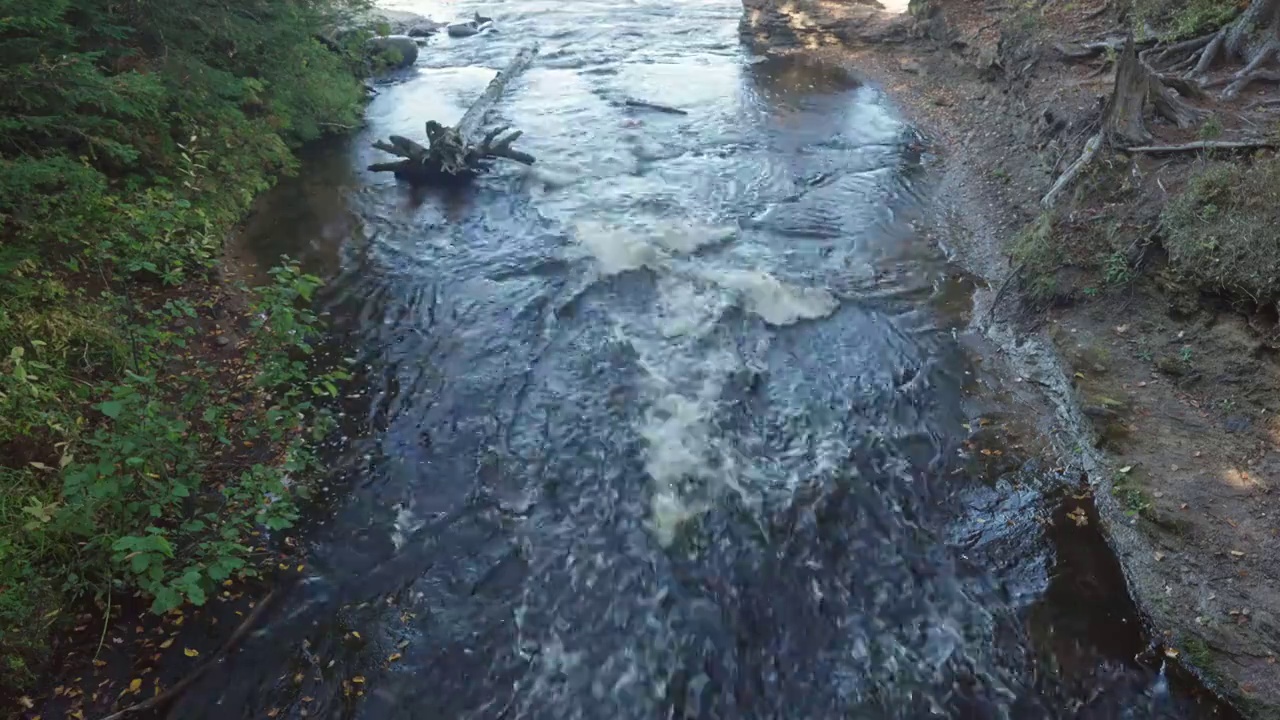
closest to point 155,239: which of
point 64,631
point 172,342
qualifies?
point 172,342

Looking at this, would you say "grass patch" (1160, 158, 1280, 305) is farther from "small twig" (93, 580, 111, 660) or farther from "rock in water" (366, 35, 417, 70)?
"rock in water" (366, 35, 417, 70)

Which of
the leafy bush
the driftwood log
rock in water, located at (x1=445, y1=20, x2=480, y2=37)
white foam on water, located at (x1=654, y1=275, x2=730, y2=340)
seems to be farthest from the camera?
rock in water, located at (x1=445, y1=20, x2=480, y2=37)

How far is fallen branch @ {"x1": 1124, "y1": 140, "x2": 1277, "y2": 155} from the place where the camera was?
27.9 ft

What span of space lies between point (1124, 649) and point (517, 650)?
4446mm

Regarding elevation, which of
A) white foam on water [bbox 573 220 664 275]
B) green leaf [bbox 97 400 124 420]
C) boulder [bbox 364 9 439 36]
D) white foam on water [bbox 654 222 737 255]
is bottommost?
white foam on water [bbox 654 222 737 255]

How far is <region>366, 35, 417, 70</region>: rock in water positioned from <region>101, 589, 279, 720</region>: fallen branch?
52.9ft

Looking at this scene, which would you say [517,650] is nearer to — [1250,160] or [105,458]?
[105,458]

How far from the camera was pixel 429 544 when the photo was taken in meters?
6.28

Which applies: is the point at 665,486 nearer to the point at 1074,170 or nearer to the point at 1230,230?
the point at 1230,230

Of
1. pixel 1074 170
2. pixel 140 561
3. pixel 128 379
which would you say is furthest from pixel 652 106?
pixel 140 561

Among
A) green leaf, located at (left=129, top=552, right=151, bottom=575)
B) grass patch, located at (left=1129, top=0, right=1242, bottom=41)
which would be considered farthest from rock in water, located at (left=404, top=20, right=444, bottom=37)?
green leaf, located at (left=129, top=552, right=151, bottom=575)

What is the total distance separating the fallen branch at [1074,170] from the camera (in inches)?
390

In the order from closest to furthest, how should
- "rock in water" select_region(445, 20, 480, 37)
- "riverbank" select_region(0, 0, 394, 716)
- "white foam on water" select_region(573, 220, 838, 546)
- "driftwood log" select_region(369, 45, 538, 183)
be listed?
"riverbank" select_region(0, 0, 394, 716) → "white foam on water" select_region(573, 220, 838, 546) → "driftwood log" select_region(369, 45, 538, 183) → "rock in water" select_region(445, 20, 480, 37)

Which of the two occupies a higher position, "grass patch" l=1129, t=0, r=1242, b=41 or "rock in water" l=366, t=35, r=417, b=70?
"grass patch" l=1129, t=0, r=1242, b=41
